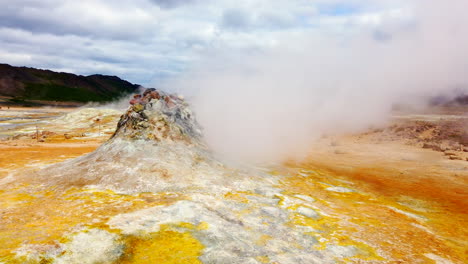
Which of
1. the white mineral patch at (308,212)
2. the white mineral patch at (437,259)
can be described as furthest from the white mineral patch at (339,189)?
the white mineral patch at (437,259)

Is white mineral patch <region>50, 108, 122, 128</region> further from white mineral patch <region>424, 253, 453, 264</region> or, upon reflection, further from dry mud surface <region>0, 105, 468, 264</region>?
white mineral patch <region>424, 253, 453, 264</region>

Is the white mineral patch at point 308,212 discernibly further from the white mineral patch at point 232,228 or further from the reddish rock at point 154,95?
the reddish rock at point 154,95

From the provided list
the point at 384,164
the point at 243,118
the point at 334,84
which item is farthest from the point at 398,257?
the point at 334,84

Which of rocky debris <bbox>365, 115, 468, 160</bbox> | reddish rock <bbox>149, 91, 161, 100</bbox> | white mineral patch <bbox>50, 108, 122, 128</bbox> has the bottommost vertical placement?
white mineral patch <bbox>50, 108, 122, 128</bbox>

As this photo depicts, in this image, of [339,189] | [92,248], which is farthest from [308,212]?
[92,248]

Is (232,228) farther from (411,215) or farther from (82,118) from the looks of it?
(82,118)

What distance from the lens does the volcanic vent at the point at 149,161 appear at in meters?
12.0

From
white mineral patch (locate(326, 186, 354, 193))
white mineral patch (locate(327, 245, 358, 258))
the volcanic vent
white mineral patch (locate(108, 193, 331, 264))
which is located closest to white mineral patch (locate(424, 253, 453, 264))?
white mineral patch (locate(327, 245, 358, 258))

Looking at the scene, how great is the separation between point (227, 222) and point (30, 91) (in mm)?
205942

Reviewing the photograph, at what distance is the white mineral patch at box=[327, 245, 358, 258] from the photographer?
7632 mm

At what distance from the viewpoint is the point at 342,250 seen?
785 cm

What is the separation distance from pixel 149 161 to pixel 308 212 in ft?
22.2

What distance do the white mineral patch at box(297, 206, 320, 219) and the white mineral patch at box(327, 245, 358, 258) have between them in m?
2.07

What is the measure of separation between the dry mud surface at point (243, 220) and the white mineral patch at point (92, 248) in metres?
0.02
